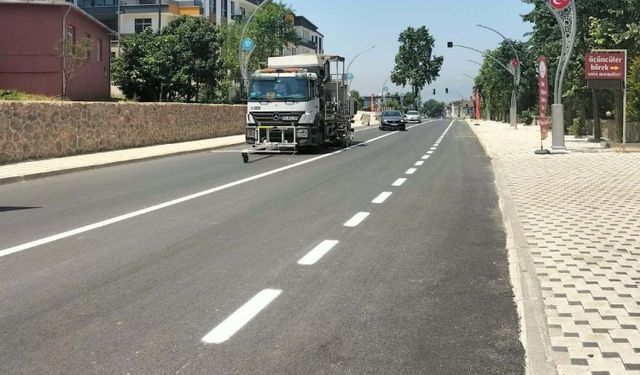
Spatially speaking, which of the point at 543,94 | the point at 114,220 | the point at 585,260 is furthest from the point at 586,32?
the point at 114,220

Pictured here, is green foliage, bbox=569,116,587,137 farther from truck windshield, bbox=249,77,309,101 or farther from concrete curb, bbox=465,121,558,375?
concrete curb, bbox=465,121,558,375

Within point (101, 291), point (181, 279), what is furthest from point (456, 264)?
point (101, 291)

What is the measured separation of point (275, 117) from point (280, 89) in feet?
3.05

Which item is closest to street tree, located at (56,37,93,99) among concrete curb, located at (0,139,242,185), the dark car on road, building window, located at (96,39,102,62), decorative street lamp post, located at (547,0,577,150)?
building window, located at (96,39,102,62)

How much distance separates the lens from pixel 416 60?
444ft

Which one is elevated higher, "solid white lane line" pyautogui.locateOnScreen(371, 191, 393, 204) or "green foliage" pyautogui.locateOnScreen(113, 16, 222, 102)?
"green foliage" pyautogui.locateOnScreen(113, 16, 222, 102)

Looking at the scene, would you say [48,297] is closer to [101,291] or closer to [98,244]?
[101,291]

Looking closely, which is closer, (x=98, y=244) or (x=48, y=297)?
(x=48, y=297)

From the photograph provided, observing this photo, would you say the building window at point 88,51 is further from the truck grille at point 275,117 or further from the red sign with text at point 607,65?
the red sign with text at point 607,65

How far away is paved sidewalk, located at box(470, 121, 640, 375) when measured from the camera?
4.12m

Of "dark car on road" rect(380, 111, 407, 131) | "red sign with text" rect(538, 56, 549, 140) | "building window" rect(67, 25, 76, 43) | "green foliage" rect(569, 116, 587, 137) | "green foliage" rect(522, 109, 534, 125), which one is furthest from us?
"green foliage" rect(522, 109, 534, 125)

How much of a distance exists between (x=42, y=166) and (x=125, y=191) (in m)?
5.45

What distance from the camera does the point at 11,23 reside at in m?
34.8

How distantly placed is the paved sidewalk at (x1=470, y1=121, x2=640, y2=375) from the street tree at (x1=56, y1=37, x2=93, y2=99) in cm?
2652
